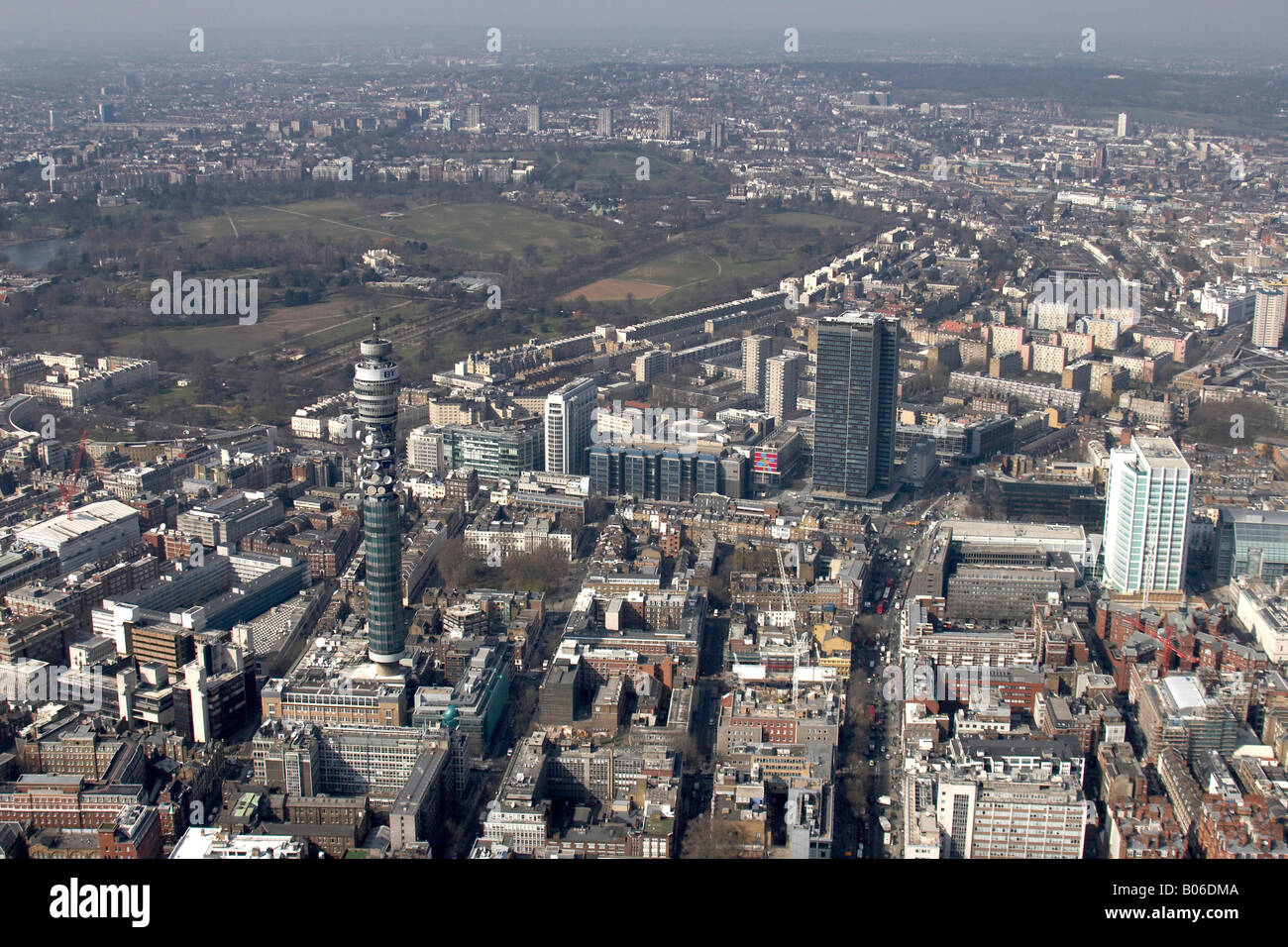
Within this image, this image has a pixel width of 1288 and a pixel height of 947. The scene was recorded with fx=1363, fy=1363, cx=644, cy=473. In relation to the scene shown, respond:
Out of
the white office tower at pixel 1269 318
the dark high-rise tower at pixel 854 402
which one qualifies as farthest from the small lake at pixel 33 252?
the white office tower at pixel 1269 318

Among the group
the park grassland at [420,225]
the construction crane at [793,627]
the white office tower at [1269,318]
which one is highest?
the park grassland at [420,225]

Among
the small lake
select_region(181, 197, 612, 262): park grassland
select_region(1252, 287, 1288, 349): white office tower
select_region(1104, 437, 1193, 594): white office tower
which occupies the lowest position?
select_region(1104, 437, 1193, 594): white office tower

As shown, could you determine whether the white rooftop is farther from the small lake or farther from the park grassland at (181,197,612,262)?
the park grassland at (181,197,612,262)

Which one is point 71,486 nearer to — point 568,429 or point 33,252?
point 568,429

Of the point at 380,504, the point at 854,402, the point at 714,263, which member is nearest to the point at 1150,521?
the point at 854,402

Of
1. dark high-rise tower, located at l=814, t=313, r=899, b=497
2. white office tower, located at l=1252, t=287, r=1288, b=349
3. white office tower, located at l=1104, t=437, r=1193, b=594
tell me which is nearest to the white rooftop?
dark high-rise tower, located at l=814, t=313, r=899, b=497

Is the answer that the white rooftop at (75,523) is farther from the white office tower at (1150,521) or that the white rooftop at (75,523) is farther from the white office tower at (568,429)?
the white office tower at (1150,521)

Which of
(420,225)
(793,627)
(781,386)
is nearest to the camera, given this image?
(793,627)
